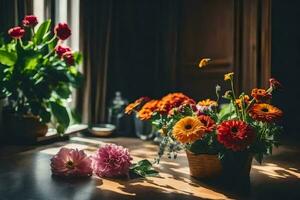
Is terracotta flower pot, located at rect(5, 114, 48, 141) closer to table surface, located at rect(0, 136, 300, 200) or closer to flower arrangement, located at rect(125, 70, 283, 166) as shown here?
table surface, located at rect(0, 136, 300, 200)

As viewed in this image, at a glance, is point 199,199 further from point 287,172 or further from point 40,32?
point 40,32

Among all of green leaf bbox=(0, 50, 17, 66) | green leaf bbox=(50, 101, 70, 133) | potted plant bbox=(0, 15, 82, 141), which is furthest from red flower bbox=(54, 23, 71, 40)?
green leaf bbox=(50, 101, 70, 133)

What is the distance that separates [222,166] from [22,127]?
3.59 feet

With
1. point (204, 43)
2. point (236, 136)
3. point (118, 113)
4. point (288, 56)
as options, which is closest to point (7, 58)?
point (118, 113)

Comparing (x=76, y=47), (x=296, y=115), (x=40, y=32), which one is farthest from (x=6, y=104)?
(x=296, y=115)

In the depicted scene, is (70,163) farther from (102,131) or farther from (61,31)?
(102,131)

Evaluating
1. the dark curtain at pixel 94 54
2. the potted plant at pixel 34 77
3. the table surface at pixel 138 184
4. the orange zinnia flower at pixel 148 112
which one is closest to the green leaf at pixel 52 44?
the potted plant at pixel 34 77

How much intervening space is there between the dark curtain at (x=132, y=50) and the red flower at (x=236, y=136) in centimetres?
154

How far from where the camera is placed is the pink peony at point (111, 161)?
53.4 inches

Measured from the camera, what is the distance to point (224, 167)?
1297 millimetres

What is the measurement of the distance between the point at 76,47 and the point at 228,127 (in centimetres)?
164

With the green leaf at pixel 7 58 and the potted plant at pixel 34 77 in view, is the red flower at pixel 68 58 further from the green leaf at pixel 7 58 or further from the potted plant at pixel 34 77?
the green leaf at pixel 7 58

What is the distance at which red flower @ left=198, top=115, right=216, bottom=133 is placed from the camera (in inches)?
49.0

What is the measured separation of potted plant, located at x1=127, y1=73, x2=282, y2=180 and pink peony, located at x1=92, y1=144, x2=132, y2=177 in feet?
0.42
